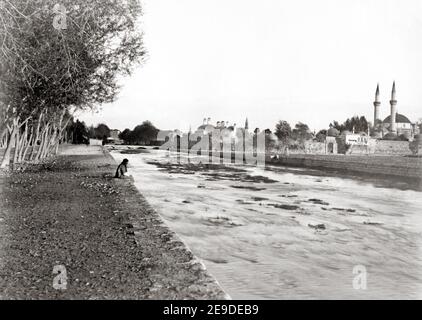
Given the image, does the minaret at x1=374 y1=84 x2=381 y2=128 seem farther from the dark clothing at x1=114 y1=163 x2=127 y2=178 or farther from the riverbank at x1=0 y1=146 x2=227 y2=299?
the riverbank at x1=0 y1=146 x2=227 y2=299

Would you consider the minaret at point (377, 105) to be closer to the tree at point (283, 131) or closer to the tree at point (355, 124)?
the tree at point (355, 124)

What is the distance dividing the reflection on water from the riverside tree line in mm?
5614

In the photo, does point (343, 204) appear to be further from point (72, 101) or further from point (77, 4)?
point (77, 4)

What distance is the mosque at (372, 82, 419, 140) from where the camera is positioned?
111 metres

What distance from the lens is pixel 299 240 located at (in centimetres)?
1287

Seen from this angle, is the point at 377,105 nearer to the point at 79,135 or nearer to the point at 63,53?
the point at 79,135

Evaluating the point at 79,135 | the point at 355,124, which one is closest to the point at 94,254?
the point at 79,135

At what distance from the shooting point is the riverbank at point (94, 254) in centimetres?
580

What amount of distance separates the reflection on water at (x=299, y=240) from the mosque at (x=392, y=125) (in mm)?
93566

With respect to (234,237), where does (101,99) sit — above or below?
above

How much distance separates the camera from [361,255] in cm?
1153
